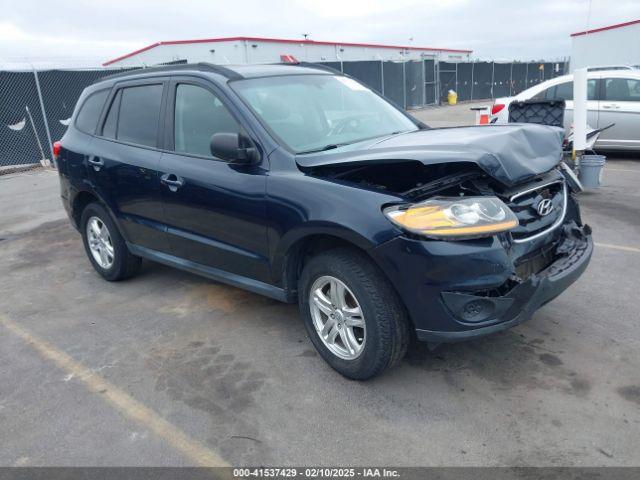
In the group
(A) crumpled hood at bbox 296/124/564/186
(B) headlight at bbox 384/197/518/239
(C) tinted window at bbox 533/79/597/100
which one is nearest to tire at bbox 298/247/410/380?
(B) headlight at bbox 384/197/518/239

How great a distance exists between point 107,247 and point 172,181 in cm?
152

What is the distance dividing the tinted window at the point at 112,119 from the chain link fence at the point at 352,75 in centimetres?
261

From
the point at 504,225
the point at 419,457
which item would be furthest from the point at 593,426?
the point at 504,225

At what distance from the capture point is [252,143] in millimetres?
3379

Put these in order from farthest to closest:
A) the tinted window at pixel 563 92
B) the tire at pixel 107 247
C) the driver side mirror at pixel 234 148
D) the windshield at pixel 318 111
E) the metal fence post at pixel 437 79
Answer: the metal fence post at pixel 437 79, the tinted window at pixel 563 92, the tire at pixel 107 247, the windshield at pixel 318 111, the driver side mirror at pixel 234 148

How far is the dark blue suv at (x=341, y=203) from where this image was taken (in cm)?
268

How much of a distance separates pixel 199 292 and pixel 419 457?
2.72 meters

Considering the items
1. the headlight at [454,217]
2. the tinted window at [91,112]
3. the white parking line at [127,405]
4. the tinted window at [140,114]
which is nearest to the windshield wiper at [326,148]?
the headlight at [454,217]

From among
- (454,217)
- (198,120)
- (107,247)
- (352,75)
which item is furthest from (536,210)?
(352,75)

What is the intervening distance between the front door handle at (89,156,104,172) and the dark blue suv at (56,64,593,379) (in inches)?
0.7

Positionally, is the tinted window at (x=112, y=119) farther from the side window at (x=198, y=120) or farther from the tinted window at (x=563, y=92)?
the tinted window at (x=563, y=92)

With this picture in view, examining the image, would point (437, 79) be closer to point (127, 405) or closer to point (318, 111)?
point (318, 111)

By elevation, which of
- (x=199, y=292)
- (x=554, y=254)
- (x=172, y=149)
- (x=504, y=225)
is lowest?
(x=199, y=292)

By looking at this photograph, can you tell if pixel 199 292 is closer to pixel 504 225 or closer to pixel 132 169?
pixel 132 169
